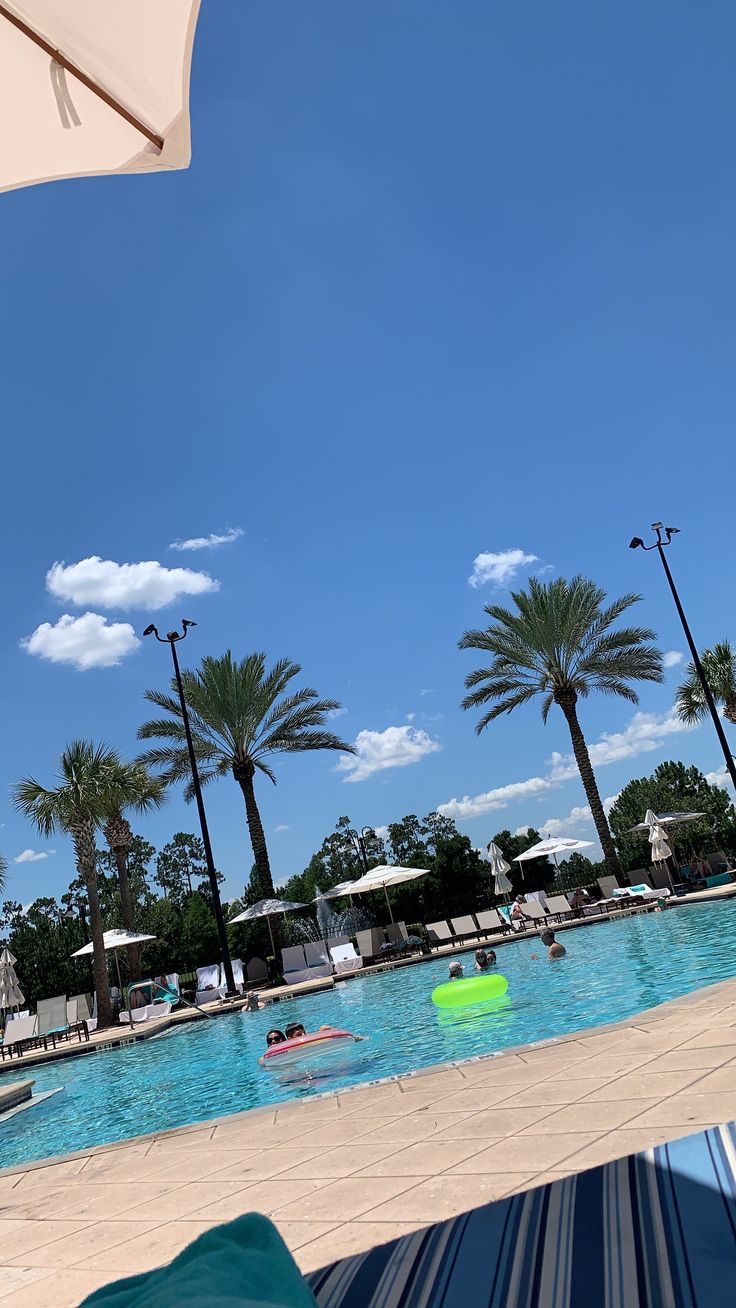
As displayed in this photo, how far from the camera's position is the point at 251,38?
8.91 m

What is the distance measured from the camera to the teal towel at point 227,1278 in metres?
1.18

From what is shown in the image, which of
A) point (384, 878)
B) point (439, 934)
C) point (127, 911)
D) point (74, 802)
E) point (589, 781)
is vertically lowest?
point (439, 934)

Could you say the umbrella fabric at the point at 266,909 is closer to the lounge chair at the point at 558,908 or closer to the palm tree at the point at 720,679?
the lounge chair at the point at 558,908

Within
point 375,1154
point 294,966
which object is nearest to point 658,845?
point 294,966

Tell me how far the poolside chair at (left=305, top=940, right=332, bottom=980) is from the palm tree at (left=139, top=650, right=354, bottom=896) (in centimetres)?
389

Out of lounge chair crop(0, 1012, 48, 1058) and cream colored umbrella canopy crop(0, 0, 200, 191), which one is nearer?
cream colored umbrella canopy crop(0, 0, 200, 191)

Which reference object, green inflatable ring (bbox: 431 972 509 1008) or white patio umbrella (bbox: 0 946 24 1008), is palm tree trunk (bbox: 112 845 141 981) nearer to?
white patio umbrella (bbox: 0 946 24 1008)

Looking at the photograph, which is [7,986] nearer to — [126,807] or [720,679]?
[126,807]

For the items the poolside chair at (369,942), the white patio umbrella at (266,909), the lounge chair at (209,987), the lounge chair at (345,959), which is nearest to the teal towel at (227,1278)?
the lounge chair at (345,959)

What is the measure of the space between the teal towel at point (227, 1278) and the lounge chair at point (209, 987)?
66.5 feet

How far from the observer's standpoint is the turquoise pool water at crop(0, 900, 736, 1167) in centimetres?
913

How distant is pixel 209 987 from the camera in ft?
70.1

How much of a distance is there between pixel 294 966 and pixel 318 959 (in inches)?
26.3

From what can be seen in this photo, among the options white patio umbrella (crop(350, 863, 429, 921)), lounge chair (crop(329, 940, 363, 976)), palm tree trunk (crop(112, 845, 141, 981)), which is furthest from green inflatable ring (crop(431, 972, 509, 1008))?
palm tree trunk (crop(112, 845, 141, 981))
